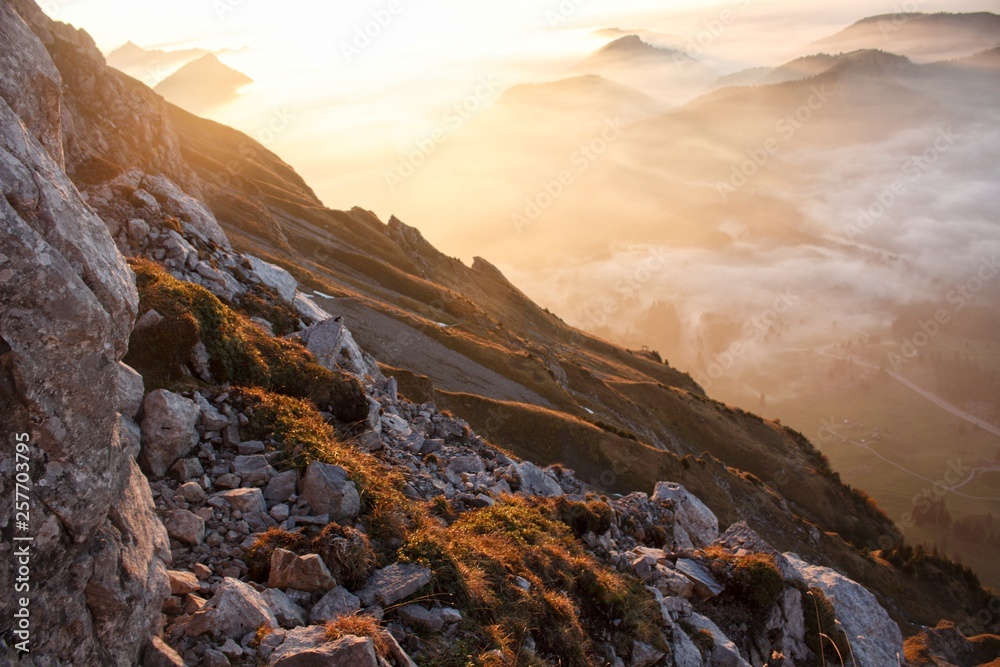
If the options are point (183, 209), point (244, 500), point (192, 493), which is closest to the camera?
point (192, 493)

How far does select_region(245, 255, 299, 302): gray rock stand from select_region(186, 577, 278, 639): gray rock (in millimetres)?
20384

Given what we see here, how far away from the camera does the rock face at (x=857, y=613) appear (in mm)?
25797

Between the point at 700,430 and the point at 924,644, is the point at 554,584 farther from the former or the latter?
the point at 700,430

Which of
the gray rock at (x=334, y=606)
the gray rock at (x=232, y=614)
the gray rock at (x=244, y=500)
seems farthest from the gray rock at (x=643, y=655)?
the gray rock at (x=244, y=500)

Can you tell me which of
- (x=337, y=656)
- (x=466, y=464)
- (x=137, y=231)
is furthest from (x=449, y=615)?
(x=137, y=231)

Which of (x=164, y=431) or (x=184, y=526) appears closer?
(x=184, y=526)

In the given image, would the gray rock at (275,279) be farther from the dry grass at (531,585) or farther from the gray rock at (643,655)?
the gray rock at (643,655)

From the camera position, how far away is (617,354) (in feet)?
601

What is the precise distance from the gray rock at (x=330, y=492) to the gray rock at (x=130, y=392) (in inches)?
163

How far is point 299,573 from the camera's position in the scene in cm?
1154

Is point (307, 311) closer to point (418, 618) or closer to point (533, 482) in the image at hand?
point (533, 482)

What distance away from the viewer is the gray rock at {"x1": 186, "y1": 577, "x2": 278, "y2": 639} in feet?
32.3

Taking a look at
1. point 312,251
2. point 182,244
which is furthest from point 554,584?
point 312,251

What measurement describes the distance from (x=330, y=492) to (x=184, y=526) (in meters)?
3.02
